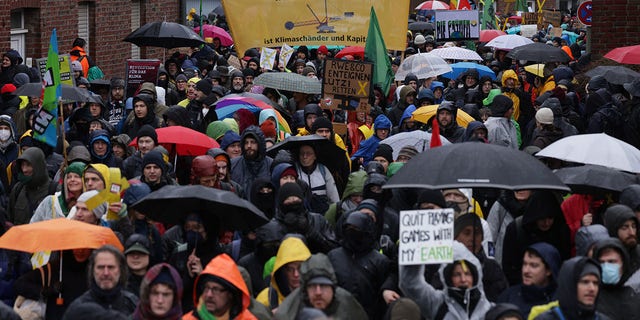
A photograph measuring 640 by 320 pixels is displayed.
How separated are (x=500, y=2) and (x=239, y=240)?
5667 cm

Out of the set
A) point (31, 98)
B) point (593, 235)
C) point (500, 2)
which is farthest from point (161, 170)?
point (500, 2)

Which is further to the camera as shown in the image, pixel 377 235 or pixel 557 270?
pixel 377 235

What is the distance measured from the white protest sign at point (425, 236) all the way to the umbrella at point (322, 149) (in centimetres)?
424

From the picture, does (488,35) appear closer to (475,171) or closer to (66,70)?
(66,70)

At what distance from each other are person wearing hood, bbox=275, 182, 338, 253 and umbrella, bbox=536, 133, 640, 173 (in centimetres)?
253

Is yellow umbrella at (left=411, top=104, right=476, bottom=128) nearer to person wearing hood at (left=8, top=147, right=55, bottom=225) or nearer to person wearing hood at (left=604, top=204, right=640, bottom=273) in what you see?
person wearing hood at (left=8, top=147, right=55, bottom=225)

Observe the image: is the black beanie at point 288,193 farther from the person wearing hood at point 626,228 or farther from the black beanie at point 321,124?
the black beanie at point 321,124

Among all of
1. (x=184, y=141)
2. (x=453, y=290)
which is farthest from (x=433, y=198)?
(x=184, y=141)

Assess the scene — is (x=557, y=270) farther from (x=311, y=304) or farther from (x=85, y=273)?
(x=85, y=273)

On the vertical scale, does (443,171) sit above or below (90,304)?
above

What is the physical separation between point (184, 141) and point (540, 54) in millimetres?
9371

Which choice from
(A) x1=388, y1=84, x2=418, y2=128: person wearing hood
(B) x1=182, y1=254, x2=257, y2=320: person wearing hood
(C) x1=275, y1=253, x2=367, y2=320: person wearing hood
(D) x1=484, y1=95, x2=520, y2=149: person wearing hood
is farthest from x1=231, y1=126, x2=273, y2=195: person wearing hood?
(A) x1=388, y1=84, x2=418, y2=128: person wearing hood

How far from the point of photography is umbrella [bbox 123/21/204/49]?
21.9 metres

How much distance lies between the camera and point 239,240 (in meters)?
10.2
